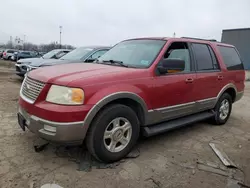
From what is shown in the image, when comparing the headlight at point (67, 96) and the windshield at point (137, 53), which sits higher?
the windshield at point (137, 53)

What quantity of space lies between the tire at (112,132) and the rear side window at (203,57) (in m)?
1.88

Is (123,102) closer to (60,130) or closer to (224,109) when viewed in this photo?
(60,130)

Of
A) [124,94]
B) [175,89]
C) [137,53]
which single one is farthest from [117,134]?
[137,53]

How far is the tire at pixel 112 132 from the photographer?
9.56 ft

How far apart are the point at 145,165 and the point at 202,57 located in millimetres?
2491

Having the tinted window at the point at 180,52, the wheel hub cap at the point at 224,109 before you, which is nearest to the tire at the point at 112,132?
the tinted window at the point at 180,52

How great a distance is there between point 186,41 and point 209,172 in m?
2.37

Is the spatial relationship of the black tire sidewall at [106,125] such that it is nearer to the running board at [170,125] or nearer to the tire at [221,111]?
the running board at [170,125]

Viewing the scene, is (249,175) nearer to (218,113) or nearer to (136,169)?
(136,169)

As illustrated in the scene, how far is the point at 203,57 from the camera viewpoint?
14.8 ft

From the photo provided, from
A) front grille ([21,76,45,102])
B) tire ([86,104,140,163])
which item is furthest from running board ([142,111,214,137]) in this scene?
front grille ([21,76,45,102])

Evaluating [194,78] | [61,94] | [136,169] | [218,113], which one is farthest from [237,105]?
[61,94]

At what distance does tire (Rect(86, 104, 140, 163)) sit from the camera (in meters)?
2.91

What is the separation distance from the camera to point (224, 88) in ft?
16.3
